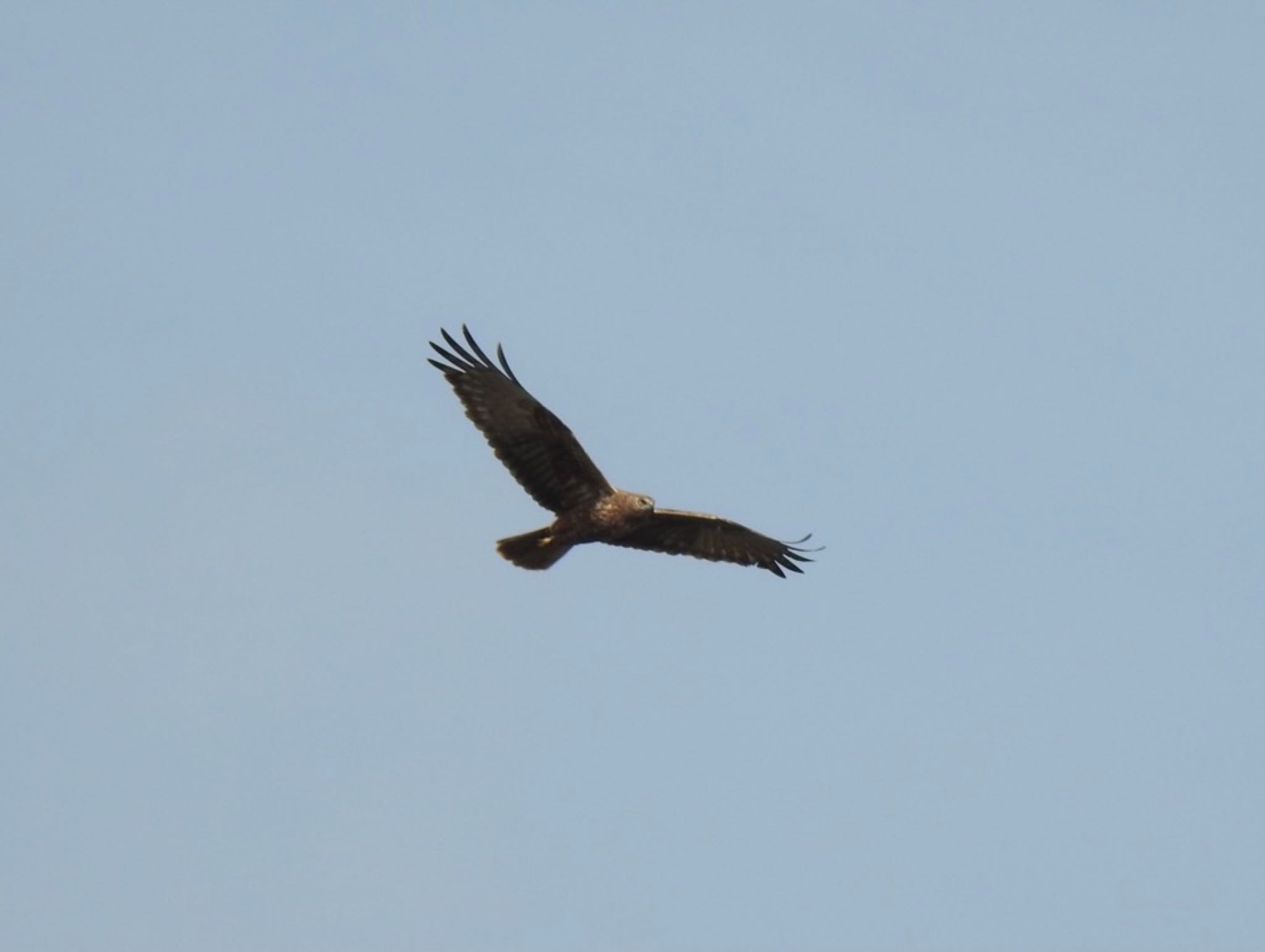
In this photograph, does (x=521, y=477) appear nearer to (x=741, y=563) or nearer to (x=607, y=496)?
(x=607, y=496)

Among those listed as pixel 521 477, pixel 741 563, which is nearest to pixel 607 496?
pixel 521 477

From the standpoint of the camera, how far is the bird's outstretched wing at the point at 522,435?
64.4ft

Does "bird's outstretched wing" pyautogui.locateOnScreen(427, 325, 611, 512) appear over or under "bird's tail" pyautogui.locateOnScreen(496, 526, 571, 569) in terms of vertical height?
over

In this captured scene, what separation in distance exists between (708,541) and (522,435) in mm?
2512

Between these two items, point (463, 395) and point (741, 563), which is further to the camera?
point (741, 563)

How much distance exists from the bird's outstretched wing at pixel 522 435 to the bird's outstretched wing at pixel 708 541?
73 cm

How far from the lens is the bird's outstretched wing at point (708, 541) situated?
2073 cm

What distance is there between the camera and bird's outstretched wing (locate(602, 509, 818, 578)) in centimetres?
2073

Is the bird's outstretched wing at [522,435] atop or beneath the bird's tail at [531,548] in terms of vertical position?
atop

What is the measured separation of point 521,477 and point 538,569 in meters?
0.87

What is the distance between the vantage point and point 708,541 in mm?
21297

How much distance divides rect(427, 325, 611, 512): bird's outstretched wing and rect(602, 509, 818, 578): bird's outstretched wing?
0.73 m

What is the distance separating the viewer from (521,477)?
19922 millimetres

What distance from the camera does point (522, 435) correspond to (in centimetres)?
1986
